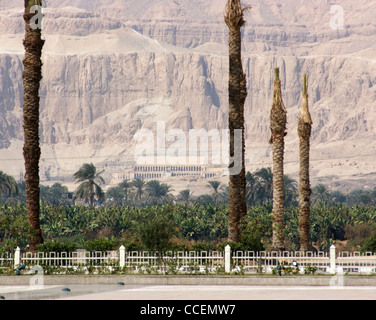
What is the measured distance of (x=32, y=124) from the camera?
32688mm

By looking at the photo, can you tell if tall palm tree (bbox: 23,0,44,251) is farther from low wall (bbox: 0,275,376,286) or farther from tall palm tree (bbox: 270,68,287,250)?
tall palm tree (bbox: 270,68,287,250)

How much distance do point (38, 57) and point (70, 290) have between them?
33.8 feet

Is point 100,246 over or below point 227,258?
over

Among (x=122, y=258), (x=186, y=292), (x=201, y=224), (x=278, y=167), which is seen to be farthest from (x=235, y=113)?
(x=201, y=224)

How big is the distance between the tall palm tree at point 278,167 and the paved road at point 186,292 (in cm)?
874

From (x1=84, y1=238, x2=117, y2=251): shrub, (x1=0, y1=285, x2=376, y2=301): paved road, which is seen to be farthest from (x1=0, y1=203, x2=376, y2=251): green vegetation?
(x1=0, y1=285, x2=376, y2=301): paved road

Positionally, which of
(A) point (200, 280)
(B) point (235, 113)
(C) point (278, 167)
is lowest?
(A) point (200, 280)

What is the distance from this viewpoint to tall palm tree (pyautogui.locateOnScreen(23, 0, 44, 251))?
3216cm

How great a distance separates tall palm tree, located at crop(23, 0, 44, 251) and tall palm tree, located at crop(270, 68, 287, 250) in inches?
380

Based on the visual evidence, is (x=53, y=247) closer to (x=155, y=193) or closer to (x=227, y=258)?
(x=227, y=258)

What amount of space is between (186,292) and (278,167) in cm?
1309

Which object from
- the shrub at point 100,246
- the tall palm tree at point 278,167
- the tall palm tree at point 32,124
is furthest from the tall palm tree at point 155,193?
the tall palm tree at point 32,124
